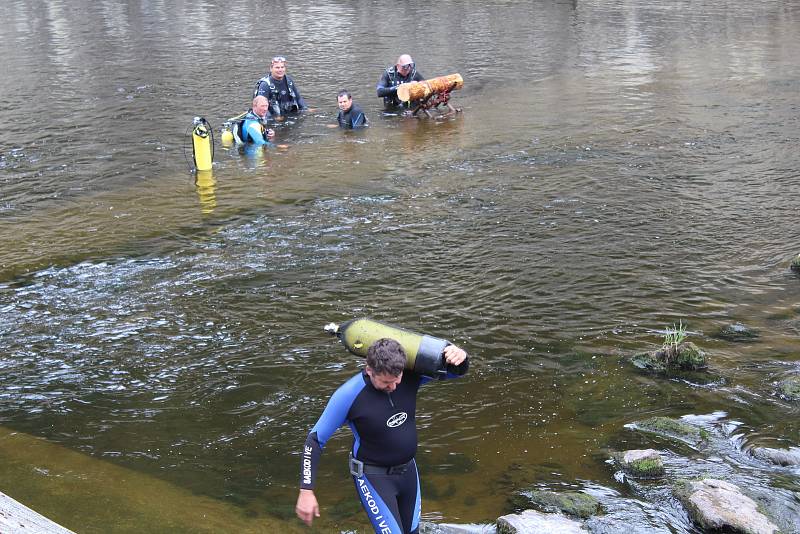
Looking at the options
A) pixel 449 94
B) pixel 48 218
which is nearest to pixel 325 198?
pixel 48 218

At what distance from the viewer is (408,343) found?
472cm

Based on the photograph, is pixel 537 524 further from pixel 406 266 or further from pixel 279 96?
pixel 279 96

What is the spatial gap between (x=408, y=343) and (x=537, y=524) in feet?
5.05

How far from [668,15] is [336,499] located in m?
25.0

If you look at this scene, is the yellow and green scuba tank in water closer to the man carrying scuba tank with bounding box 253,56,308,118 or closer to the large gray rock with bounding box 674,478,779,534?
the large gray rock with bounding box 674,478,779,534

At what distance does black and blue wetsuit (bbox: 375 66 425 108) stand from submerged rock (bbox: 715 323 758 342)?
9.79 metres

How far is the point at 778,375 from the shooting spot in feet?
23.7

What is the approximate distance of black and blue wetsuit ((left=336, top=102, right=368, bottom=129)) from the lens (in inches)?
612

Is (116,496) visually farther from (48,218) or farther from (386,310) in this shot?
(48,218)

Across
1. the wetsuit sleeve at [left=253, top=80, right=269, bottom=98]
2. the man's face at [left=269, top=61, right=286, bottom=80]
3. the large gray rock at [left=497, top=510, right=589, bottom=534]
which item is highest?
the man's face at [left=269, top=61, right=286, bottom=80]

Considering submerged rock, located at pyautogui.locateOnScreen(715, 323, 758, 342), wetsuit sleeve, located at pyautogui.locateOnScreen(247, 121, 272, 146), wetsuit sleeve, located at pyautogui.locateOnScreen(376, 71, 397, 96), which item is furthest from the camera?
wetsuit sleeve, located at pyautogui.locateOnScreen(376, 71, 397, 96)

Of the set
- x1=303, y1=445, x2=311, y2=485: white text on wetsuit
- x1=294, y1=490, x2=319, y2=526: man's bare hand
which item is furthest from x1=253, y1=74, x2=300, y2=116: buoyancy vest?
x1=294, y1=490, x2=319, y2=526: man's bare hand

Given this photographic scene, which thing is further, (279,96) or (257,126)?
(279,96)

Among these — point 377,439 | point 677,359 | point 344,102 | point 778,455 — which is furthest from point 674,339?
point 344,102
